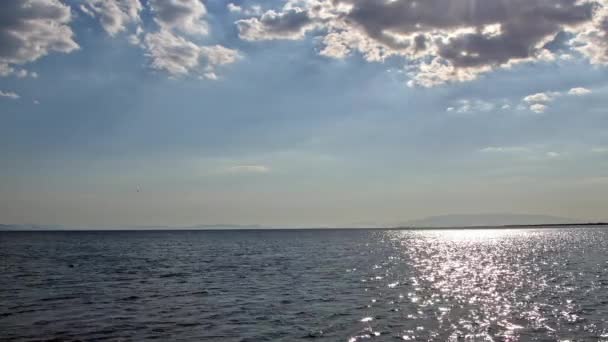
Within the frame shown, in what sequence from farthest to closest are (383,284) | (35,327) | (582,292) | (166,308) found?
(383,284)
(582,292)
(166,308)
(35,327)

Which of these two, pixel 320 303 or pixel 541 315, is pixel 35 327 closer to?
pixel 320 303

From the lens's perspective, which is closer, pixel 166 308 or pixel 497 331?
pixel 497 331

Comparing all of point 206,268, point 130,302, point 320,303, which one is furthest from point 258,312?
point 206,268

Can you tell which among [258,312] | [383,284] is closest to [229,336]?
[258,312]

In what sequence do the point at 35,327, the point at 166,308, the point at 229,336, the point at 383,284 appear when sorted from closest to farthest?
the point at 229,336
the point at 35,327
the point at 166,308
the point at 383,284

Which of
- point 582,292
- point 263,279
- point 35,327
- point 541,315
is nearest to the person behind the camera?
point 35,327

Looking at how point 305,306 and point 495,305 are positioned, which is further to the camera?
point 495,305

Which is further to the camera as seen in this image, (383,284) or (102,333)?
(383,284)

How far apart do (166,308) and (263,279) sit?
730 inches

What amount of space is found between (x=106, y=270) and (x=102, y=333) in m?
39.8

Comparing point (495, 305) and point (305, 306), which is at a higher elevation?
point (305, 306)

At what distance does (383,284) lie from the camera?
47.1 metres

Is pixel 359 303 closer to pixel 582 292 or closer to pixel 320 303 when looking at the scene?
pixel 320 303

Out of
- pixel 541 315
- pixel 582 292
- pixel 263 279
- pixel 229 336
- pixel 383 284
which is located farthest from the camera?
pixel 263 279
